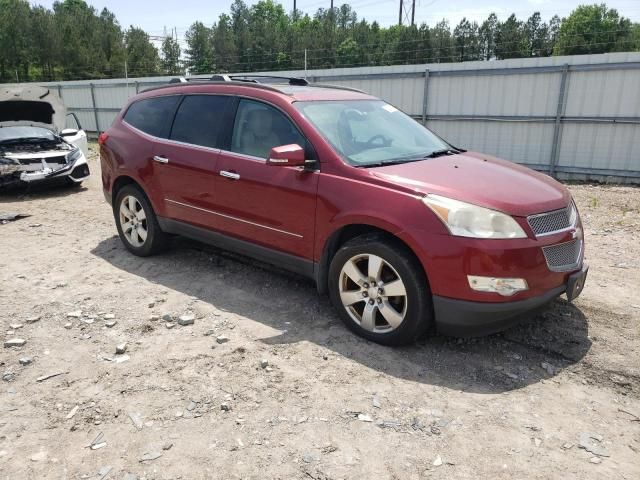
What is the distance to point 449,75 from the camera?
39.7 feet

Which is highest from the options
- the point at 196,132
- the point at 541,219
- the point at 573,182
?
the point at 196,132

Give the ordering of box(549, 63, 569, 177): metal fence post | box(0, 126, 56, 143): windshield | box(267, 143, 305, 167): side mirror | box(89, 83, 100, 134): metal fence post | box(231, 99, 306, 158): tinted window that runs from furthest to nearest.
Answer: box(89, 83, 100, 134): metal fence post → box(549, 63, 569, 177): metal fence post → box(0, 126, 56, 143): windshield → box(231, 99, 306, 158): tinted window → box(267, 143, 305, 167): side mirror

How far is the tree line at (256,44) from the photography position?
5266 cm

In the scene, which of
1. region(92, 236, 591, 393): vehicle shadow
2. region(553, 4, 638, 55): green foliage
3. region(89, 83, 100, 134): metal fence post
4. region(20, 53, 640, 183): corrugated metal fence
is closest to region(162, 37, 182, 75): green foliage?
region(89, 83, 100, 134): metal fence post

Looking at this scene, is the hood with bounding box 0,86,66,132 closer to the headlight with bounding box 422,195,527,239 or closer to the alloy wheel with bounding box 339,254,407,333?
the alloy wheel with bounding box 339,254,407,333

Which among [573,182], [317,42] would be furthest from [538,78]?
[317,42]

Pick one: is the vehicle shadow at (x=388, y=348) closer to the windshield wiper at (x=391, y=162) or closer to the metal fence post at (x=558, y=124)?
the windshield wiper at (x=391, y=162)

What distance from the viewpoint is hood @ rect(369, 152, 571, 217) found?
3.32 m

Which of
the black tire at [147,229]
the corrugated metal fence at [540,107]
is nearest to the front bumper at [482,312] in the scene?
the black tire at [147,229]

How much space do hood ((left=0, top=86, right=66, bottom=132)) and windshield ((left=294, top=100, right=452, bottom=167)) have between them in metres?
8.07

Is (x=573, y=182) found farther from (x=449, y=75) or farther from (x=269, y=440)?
Result: (x=269, y=440)

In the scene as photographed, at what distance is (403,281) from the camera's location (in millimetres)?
3414

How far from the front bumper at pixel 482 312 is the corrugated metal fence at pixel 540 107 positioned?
27.8 ft

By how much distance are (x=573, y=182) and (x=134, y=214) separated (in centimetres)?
899
